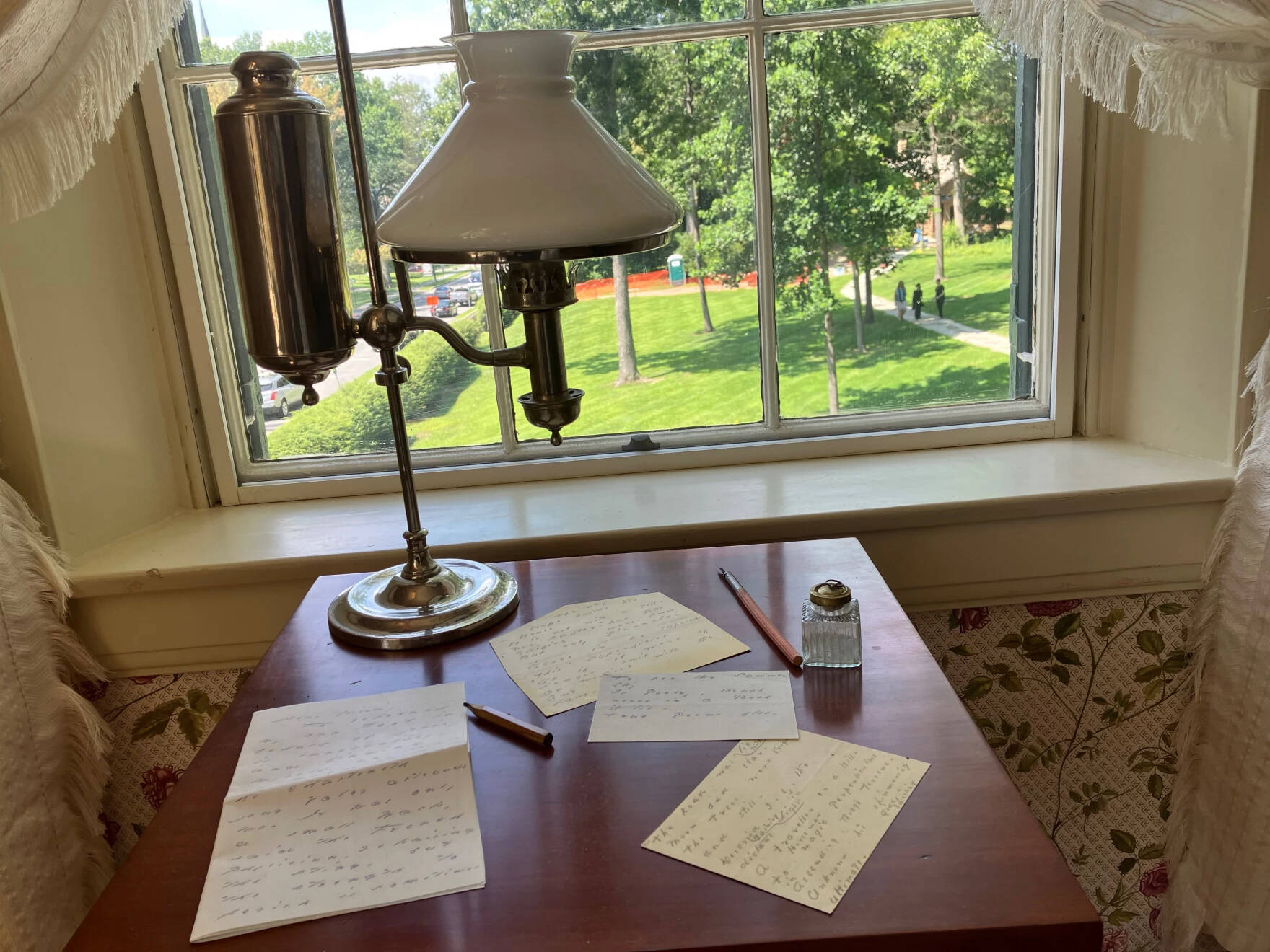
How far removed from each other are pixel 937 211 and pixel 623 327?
469 mm

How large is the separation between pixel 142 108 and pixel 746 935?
1.28m

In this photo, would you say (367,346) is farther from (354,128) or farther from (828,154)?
(828,154)

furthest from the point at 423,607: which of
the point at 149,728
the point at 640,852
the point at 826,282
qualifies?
the point at 826,282

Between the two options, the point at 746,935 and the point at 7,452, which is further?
the point at 7,452

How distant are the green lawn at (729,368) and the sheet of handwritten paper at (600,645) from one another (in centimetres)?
50

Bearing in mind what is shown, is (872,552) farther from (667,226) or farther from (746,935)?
(746,935)

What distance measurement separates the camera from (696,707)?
2.74 ft

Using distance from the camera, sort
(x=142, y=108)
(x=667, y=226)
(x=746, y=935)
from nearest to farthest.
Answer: (x=746, y=935) → (x=667, y=226) → (x=142, y=108)

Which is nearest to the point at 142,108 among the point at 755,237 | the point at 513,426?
the point at 513,426

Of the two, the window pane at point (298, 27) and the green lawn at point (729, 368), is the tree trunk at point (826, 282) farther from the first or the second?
the window pane at point (298, 27)

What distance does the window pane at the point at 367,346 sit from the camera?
4.49ft

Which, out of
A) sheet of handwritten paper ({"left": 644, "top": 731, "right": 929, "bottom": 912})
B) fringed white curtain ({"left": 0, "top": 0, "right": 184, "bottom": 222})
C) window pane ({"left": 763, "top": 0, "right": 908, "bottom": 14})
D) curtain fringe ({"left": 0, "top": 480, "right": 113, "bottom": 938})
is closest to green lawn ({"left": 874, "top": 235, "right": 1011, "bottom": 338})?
window pane ({"left": 763, "top": 0, "right": 908, "bottom": 14})

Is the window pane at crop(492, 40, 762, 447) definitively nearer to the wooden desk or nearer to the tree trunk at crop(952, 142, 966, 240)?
the tree trunk at crop(952, 142, 966, 240)

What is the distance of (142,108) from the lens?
4.39 feet
